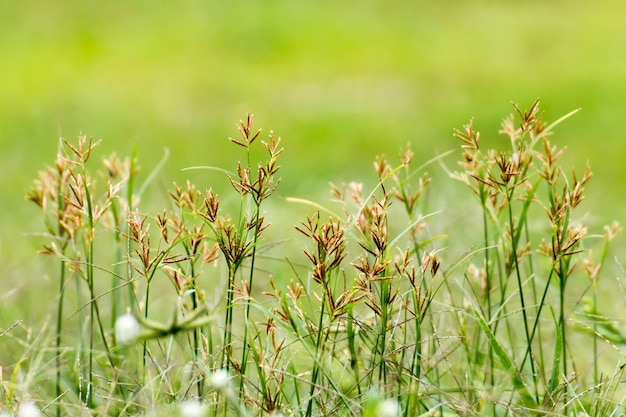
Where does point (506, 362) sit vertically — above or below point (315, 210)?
below

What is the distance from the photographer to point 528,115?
5.51 feet

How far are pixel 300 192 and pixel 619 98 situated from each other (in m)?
2.99

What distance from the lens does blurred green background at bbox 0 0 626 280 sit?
662 centimetres

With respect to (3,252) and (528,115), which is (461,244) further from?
(3,252)

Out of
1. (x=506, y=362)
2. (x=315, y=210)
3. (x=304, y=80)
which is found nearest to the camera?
(x=506, y=362)

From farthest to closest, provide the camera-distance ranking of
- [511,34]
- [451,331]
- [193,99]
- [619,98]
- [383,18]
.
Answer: [383,18], [511,34], [193,99], [619,98], [451,331]

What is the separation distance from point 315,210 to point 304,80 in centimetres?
624

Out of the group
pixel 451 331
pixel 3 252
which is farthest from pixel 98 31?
pixel 451 331

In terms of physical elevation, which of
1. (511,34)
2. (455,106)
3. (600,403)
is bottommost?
(600,403)

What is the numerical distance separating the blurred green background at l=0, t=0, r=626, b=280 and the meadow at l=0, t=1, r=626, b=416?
31mm

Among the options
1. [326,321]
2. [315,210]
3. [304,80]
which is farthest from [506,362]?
[304,80]

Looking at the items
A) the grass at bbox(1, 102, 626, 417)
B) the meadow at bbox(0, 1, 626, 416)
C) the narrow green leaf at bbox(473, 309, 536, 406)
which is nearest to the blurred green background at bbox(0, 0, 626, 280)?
the meadow at bbox(0, 1, 626, 416)

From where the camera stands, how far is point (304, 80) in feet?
Result: 28.4

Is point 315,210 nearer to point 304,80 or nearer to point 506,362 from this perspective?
point 506,362
